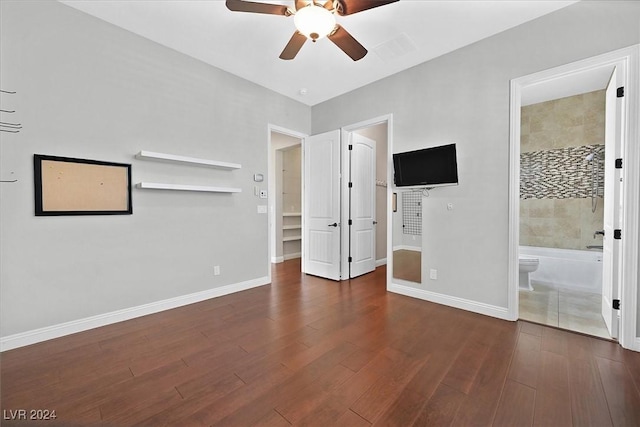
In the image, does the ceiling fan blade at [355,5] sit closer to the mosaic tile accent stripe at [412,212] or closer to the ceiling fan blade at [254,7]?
the ceiling fan blade at [254,7]

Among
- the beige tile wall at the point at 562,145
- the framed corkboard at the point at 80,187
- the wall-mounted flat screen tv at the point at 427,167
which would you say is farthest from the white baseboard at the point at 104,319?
the beige tile wall at the point at 562,145

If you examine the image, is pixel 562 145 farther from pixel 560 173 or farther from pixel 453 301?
pixel 453 301

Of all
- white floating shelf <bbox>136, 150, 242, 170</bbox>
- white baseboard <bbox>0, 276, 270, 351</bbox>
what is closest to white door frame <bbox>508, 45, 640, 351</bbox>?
white floating shelf <bbox>136, 150, 242, 170</bbox>

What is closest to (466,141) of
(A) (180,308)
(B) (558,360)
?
(B) (558,360)

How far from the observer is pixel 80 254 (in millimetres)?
2535

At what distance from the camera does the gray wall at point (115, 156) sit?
2.26 m

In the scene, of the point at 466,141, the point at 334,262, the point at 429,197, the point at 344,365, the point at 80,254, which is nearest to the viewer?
the point at 344,365

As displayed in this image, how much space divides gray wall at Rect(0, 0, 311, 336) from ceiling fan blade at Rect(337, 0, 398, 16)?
2.17 m

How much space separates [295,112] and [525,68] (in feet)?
10.6

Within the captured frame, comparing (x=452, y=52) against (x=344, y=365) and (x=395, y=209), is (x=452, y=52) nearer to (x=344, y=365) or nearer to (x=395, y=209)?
(x=395, y=209)

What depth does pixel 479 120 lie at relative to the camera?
2.98 m

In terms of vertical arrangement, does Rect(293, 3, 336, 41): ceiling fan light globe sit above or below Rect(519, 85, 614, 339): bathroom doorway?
above

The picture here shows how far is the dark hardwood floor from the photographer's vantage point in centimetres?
152

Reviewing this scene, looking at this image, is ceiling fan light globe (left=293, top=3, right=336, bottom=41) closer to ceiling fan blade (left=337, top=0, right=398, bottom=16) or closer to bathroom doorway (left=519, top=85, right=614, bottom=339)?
ceiling fan blade (left=337, top=0, right=398, bottom=16)
